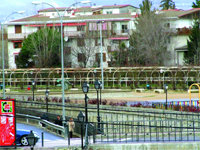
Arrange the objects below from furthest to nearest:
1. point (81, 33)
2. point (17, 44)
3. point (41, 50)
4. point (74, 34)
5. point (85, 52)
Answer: point (17, 44)
point (74, 34)
point (81, 33)
point (41, 50)
point (85, 52)

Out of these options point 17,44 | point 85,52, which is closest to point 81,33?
point 85,52

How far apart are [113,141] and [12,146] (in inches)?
201

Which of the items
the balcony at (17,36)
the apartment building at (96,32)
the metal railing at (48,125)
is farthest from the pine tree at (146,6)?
the metal railing at (48,125)

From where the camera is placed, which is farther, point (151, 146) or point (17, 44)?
point (17, 44)

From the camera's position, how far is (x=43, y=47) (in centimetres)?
7919

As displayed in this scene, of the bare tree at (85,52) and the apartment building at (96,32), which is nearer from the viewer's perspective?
the bare tree at (85,52)

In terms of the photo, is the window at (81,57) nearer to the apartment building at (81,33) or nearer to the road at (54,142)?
the apartment building at (81,33)

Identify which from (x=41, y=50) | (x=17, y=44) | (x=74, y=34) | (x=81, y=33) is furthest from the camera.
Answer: (x=17, y=44)

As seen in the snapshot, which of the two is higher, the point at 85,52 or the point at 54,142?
the point at 85,52

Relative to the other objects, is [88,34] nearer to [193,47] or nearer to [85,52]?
[85,52]

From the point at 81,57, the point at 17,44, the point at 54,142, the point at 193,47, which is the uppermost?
the point at 17,44

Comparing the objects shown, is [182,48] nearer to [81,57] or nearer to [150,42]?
[150,42]

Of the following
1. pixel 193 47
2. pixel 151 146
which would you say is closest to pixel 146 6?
pixel 193 47

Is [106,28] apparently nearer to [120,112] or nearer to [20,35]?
[20,35]
